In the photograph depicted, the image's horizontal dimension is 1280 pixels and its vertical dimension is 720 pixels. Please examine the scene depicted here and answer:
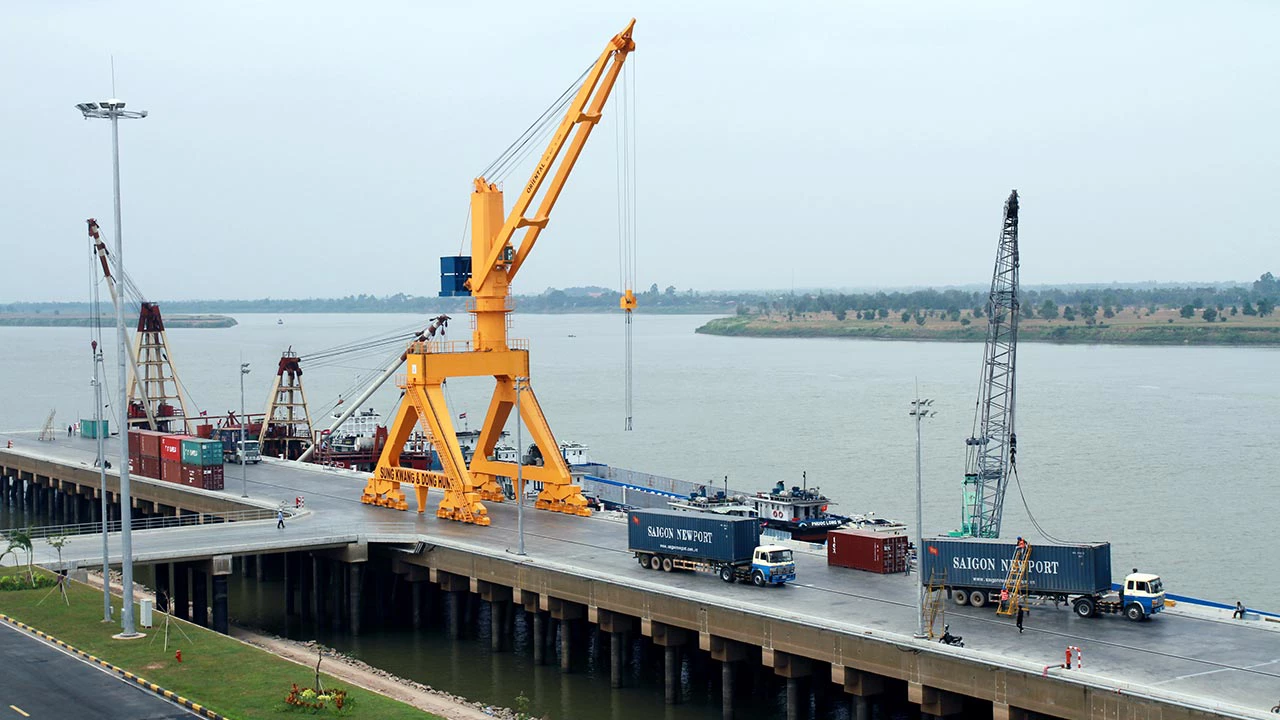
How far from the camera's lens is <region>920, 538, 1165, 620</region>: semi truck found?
37.3 m

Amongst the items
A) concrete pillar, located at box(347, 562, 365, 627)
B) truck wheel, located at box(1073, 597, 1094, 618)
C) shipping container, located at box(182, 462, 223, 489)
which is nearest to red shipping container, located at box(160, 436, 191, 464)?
shipping container, located at box(182, 462, 223, 489)

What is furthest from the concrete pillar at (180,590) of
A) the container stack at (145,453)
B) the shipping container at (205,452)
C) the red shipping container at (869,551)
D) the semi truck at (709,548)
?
the container stack at (145,453)

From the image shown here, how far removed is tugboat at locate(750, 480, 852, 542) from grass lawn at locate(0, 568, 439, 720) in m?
28.1

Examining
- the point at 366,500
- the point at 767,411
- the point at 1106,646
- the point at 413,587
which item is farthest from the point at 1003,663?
the point at 767,411

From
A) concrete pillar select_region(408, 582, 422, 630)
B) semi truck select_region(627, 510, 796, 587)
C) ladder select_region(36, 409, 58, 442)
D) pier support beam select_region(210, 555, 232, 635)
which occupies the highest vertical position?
semi truck select_region(627, 510, 796, 587)

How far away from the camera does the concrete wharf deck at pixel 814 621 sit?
3064 cm

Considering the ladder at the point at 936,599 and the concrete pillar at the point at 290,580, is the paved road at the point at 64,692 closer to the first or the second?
the concrete pillar at the point at 290,580

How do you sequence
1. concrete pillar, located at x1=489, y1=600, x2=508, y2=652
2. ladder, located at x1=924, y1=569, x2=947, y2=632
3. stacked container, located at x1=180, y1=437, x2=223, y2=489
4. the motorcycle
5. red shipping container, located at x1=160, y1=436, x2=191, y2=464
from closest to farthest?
the motorcycle, ladder, located at x1=924, y1=569, x2=947, y2=632, concrete pillar, located at x1=489, y1=600, x2=508, y2=652, stacked container, located at x1=180, y1=437, x2=223, y2=489, red shipping container, located at x1=160, y1=436, x2=191, y2=464

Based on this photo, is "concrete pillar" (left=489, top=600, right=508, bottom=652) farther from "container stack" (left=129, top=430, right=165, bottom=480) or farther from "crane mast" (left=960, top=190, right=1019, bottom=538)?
"container stack" (left=129, top=430, right=165, bottom=480)

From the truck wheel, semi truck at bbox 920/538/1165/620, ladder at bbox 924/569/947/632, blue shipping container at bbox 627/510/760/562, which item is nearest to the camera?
ladder at bbox 924/569/947/632

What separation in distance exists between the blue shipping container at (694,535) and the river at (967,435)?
16.3ft

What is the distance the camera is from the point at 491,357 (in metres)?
60.3

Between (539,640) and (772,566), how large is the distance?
9.37 m

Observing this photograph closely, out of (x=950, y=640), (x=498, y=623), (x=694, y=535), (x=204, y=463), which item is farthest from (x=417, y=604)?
(x=950, y=640)
